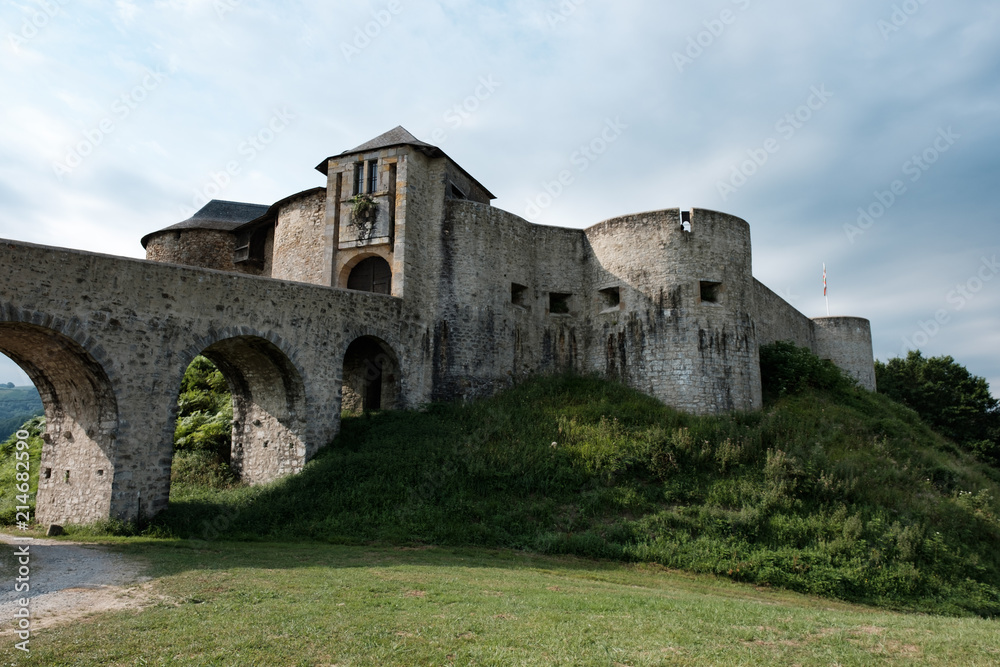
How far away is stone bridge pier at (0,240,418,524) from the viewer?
40.7 feet

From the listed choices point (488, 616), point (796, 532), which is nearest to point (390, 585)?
point (488, 616)

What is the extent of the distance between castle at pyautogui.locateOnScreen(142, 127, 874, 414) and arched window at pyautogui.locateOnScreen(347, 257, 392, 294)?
0.14ft

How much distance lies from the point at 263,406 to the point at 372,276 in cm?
537

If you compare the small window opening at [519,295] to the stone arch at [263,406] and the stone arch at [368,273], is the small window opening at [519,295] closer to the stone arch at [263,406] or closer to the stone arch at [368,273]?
the stone arch at [368,273]

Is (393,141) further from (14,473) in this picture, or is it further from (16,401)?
(16,401)

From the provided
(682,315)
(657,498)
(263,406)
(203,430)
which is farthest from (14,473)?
(682,315)

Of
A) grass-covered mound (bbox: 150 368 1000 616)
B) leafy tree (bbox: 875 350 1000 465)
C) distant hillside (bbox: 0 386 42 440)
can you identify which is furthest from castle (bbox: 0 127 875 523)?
distant hillside (bbox: 0 386 42 440)

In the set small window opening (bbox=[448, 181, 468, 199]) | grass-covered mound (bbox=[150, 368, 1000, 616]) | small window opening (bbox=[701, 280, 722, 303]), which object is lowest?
Result: grass-covered mound (bbox=[150, 368, 1000, 616])

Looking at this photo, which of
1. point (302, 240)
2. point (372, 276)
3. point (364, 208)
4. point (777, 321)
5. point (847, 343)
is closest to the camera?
point (364, 208)

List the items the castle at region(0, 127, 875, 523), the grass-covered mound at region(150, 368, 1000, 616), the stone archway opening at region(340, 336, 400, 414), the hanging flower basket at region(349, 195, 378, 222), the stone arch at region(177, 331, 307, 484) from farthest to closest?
1. the hanging flower basket at region(349, 195, 378, 222)
2. the stone archway opening at region(340, 336, 400, 414)
3. the stone arch at region(177, 331, 307, 484)
4. the castle at region(0, 127, 875, 523)
5. the grass-covered mound at region(150, 368, 1000, 616)

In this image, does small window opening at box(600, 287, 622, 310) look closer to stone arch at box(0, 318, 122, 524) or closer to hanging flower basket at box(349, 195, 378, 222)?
hanging flower basket at box(349, 195, 378, 222)

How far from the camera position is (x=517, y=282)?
21.3 metres

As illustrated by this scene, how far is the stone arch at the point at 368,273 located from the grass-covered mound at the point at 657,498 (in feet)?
13.9

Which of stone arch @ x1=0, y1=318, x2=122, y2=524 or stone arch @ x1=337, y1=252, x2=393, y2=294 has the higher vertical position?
stone arch @ x1=337, y1=252, x2=393, y2=294
